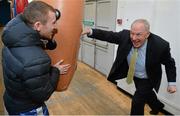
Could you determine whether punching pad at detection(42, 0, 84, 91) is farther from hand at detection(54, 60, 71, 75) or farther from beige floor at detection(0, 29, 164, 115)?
beige floor at detection(0, 29, 164, 115)

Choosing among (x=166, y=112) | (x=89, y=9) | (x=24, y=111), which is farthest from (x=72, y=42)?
(x=89, y=9)

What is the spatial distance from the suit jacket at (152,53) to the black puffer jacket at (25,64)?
111 cm

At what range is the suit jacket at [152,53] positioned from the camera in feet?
7.63

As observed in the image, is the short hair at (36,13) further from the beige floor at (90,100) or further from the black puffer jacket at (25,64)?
the beige floor at (90,100)

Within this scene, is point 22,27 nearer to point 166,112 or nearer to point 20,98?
point 20,98

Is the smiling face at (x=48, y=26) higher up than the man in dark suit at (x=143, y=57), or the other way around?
the smiling face at (x=48, y=26)

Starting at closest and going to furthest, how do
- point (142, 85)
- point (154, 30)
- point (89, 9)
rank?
point (142, 85) → point (154, 30) → point (89, 9)

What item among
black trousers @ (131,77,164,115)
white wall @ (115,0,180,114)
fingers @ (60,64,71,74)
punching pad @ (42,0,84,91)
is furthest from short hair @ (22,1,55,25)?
white wall @ (115,0,180,114)

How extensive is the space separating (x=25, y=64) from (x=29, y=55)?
5 centimetres

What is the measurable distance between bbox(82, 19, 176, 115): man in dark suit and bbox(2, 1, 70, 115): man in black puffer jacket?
3.11 ft

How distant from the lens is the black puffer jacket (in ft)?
4.17

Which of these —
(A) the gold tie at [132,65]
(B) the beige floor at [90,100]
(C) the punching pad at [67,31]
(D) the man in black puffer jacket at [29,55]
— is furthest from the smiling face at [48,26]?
(B) the beige floor at [90,100]

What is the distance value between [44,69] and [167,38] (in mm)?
2077

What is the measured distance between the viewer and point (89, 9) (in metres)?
5.61
